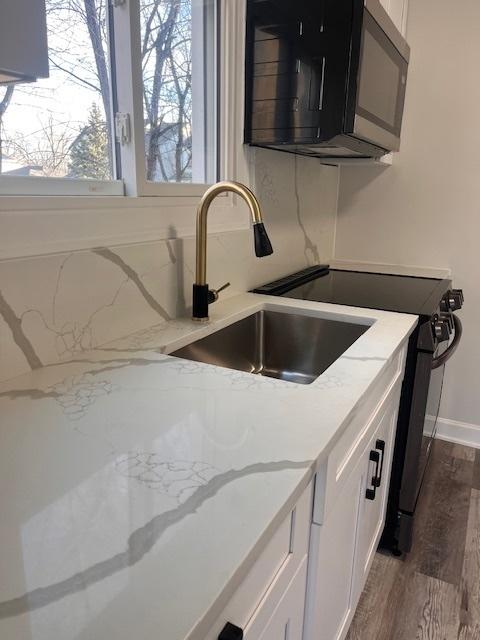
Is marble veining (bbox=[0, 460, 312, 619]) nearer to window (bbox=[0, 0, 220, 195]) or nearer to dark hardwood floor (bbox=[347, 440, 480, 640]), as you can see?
window (bbox=[0, 0, 220, 195])

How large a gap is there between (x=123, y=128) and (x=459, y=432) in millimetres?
2207

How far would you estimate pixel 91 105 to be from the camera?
1.09 meters

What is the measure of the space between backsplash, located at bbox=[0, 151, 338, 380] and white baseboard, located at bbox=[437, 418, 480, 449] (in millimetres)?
1303

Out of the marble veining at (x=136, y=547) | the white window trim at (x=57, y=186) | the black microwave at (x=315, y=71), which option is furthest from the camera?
the black microwave at (x=315, y=71)

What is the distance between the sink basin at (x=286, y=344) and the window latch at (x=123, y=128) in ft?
1.84

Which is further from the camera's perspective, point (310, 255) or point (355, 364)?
point (310, 255)

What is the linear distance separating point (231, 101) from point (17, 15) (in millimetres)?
718

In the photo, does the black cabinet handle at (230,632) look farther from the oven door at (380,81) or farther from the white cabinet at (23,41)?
the oven door at (380,81)

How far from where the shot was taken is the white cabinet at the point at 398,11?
1.85m

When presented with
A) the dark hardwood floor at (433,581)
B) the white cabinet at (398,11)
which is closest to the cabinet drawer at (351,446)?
the dark hardwood floor at (433,581)

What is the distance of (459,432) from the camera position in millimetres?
2451

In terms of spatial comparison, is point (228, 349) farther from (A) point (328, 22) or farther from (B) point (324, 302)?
(A) point (328, 22)

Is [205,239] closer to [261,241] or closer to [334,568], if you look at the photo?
[261,241]

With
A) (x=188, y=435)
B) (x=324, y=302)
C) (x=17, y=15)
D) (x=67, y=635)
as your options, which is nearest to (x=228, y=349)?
(x=324, y=302)
